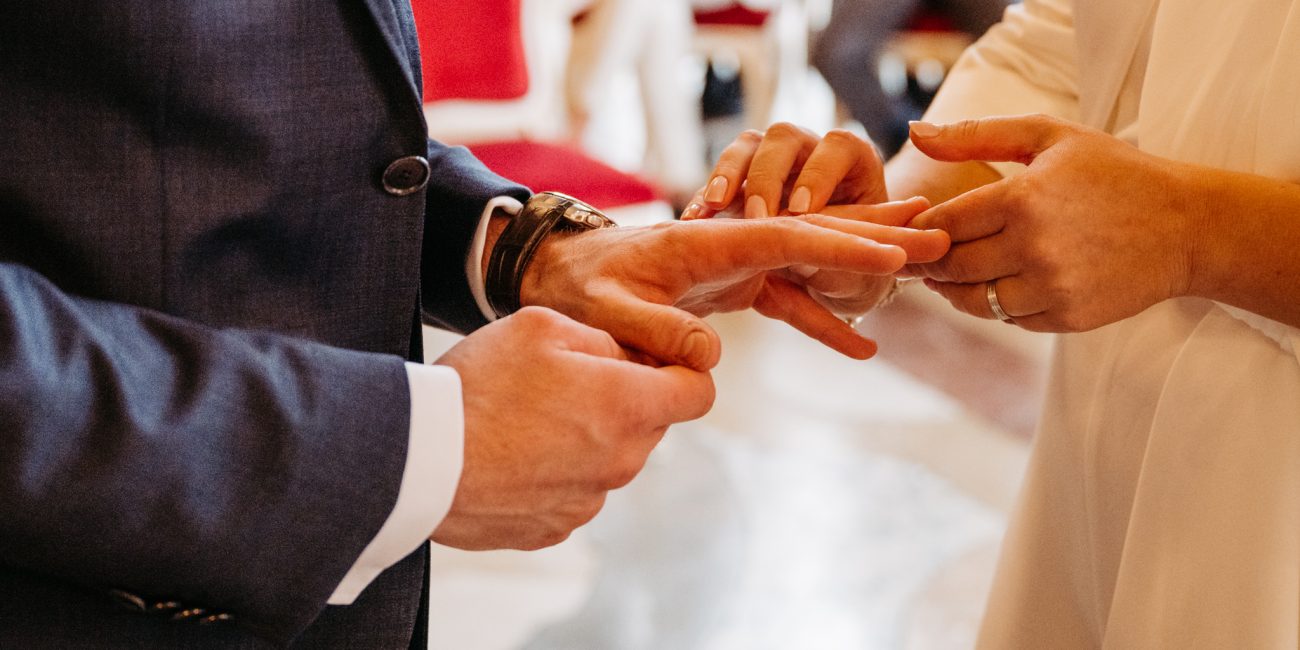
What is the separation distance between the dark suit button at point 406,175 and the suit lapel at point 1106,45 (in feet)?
2.11

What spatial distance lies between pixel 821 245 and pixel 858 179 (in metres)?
0.33

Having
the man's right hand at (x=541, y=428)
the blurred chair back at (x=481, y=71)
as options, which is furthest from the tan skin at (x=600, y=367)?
the blurred chair back at (x=481, y=71)

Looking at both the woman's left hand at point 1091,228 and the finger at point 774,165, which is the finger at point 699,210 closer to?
the finger at point 774,165

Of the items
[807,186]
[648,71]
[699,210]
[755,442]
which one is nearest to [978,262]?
[807,186]

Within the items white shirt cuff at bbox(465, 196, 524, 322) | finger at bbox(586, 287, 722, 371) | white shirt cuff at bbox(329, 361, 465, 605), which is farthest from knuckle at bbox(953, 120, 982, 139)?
white shirt cuff at bbox(329, 361, 465, 605)

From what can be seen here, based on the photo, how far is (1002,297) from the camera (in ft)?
3.02

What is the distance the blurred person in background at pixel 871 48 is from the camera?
3.98m

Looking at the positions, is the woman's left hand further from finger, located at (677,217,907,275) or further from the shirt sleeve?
the shirt sleeve

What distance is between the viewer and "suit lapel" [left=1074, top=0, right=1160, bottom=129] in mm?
978

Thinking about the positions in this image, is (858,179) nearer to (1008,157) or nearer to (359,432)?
(1008,157)

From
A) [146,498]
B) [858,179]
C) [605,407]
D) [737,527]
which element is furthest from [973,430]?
[146,498]

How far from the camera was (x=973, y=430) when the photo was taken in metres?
3.05

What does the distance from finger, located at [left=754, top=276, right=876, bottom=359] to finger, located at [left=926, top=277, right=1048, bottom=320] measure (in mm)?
129

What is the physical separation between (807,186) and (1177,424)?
42 centimetres
